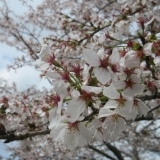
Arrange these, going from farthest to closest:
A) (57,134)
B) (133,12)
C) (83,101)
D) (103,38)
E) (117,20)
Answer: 1. (133,12)
2. (117,20)
3. (103,38)
4. (57,134)
5. (83,101)

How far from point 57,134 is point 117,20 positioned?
2.45m

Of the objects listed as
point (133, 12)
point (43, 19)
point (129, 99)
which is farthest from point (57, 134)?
point (43, 19)

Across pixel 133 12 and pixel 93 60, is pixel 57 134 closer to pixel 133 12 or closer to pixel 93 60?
pixel 93 60

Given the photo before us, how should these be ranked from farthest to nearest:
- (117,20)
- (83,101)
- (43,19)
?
1. (43,19)
2. (117,20)
3. (83,101)

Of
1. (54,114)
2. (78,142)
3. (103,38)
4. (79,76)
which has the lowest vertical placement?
(78,142)

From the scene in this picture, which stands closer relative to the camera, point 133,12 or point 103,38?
point 103,38

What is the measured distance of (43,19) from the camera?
9070 mm

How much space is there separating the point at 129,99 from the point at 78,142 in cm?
34

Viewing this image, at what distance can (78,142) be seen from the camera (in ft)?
4.82

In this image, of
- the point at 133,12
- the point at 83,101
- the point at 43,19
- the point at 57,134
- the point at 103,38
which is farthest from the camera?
the point at 43,19

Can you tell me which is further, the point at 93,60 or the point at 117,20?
the point at 117,20

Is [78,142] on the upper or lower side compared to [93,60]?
lower

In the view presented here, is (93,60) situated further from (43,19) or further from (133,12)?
(43,19)

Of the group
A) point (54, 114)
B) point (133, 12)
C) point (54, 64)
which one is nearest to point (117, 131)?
point (54, 114)
